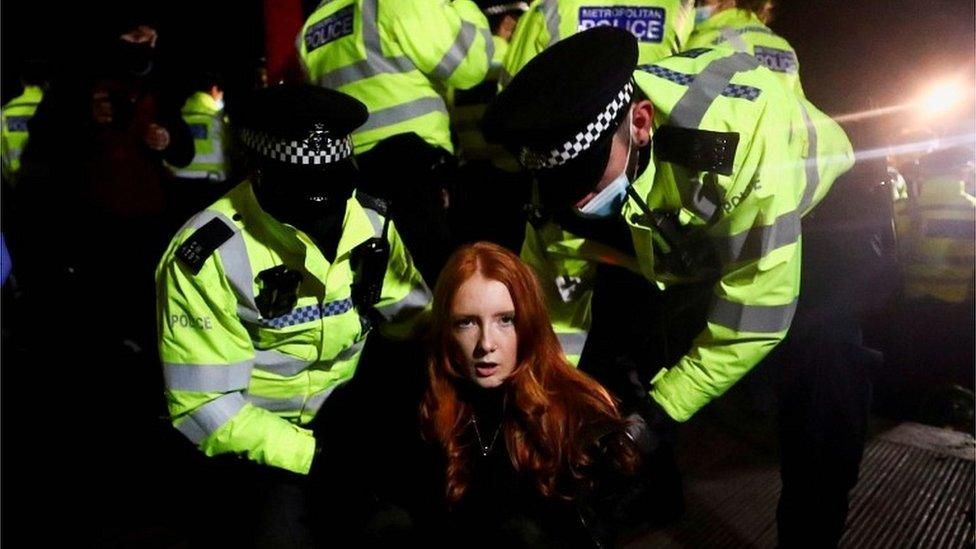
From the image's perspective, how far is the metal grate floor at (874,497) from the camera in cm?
252

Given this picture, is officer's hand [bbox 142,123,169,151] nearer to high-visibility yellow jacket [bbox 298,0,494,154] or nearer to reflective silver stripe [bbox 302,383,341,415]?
high-visibility yellow jacket [bbox 298,0,494,154]

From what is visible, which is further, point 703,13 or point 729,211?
point 703,13

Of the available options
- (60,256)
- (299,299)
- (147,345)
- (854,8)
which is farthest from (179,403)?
(854,8)

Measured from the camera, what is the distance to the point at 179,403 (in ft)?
5.86

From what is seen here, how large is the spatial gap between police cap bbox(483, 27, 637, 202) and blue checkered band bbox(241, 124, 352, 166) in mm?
473

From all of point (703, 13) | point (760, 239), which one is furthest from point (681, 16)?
point (760, 239)

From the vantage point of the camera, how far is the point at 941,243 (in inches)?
163

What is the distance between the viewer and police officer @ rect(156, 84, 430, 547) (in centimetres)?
182

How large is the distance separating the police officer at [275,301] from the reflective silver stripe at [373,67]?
0.47m

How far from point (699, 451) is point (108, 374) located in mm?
3239

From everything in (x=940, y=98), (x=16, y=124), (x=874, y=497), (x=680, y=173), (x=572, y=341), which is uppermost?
(x=680, y=173)

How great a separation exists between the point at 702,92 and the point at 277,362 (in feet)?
4.75

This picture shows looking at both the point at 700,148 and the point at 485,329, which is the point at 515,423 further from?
the point at 700,148

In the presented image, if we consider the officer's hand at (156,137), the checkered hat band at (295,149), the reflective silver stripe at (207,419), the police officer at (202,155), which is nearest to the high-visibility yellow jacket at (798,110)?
the checkered hat band at (295,149)
